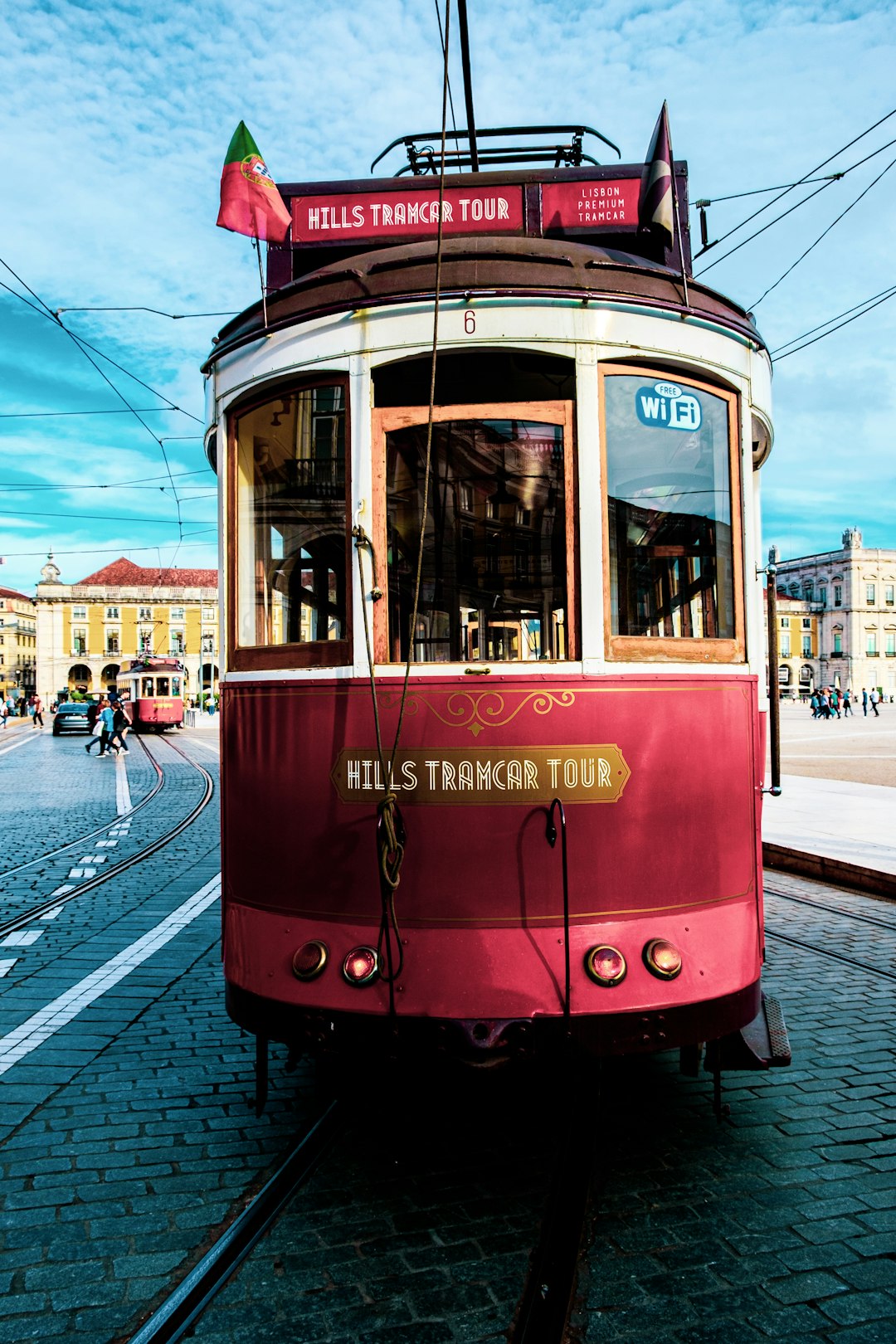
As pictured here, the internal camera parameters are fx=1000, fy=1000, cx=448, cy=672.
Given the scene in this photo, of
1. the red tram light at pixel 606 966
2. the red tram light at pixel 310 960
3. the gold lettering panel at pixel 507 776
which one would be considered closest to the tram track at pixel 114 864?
the red tram light at pixel 310 960

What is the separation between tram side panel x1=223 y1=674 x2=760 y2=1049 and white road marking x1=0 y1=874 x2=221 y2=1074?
2298mm

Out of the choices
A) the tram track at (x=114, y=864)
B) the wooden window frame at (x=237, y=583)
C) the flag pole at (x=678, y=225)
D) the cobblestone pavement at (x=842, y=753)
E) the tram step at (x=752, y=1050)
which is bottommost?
the cobblestone pavement at (x=842, y=753)

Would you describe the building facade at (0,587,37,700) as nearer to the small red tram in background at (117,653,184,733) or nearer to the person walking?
the small red tram in background at (117,653,184,733)

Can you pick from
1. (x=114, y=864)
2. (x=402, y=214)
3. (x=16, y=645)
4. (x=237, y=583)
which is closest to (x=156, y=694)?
(x=114, y=864)

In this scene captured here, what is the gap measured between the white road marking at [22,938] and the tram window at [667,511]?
215 inches

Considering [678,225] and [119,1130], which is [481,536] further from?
[119,1130]

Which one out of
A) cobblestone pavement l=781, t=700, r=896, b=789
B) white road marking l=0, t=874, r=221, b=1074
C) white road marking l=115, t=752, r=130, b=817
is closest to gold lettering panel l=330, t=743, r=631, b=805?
white road marking l=0, t=874, r=221, b=1074

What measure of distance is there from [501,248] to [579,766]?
5.81 feet

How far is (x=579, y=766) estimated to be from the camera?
3.27 m

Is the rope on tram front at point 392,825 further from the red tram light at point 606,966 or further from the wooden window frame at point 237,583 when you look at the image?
the red tram light at point 606,966

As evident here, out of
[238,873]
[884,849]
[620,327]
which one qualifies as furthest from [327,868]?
[884,849]

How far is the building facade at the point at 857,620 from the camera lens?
105562mm

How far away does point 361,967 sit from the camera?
3.26m

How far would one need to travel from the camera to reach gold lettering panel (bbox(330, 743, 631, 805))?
10.6 feet
